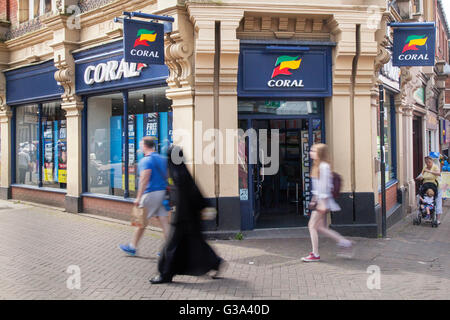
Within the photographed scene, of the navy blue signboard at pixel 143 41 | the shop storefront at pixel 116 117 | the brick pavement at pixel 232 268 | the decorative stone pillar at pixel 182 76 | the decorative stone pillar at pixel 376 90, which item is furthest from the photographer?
the shop storefront at pixel 116 117

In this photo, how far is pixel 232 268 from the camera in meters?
6.23

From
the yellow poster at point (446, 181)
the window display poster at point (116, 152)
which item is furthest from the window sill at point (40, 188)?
the yellow poster at point (446, 181)

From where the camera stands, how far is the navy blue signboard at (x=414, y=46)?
887 centimetres

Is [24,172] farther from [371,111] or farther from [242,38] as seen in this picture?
[371,111]

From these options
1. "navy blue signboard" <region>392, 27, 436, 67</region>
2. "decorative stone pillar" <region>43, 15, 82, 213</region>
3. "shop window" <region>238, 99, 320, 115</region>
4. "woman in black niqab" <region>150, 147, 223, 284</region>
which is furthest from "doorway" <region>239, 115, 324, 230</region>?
"decorative stone pillar" <region>43, 15, 82, 213</region>

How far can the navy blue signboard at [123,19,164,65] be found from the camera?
7.71 meters

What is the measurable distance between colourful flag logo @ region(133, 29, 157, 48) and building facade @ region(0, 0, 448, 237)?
397mm

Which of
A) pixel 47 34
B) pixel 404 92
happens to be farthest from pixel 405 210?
pixel 47 34

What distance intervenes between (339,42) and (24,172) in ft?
34.1

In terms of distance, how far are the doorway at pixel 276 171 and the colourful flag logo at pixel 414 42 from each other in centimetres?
259

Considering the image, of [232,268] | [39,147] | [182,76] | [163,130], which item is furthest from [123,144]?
[232,268]

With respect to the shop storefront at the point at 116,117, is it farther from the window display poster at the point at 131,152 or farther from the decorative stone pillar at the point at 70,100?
the decorative stone pillar at the point at 70,100

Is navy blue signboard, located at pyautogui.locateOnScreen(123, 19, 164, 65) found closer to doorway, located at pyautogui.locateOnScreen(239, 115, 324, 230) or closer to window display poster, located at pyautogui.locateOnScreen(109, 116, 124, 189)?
doorway, located at pyautogui.locateOnScreen(239, 115, 324, 230)

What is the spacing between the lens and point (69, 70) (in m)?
10.6
